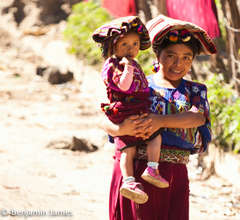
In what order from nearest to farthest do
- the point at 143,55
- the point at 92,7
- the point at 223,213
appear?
the point at 223,213, the point at 143,55, the point at 92,7

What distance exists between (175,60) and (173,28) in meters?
0.17

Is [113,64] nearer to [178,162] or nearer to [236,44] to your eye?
[178,162]

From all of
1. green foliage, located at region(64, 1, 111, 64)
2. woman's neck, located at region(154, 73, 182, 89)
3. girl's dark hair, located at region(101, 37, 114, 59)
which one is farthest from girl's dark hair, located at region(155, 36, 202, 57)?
green foliage, located at region(64, 1, 111, 64)

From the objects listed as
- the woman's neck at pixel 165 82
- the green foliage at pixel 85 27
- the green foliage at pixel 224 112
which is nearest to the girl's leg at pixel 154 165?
the woman's neck at pixel 165 82

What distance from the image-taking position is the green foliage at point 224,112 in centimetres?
512

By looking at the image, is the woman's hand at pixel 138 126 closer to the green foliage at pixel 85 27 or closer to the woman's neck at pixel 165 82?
the woman's neck at pixel 165 82

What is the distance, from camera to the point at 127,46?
7.79 ft

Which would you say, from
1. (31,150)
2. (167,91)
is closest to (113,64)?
(167,91)

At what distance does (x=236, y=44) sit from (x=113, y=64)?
3.46m

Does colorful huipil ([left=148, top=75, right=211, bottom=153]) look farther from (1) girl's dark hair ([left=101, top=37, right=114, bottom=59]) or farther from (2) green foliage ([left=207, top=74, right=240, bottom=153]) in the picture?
(2) green foliage ([left=207, top=74, right=240, bottom=153])

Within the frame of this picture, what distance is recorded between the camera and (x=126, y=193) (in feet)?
7.61

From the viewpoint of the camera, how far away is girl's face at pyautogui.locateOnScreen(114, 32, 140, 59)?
236cm

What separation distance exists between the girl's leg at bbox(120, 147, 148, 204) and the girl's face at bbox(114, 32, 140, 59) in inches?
19.3

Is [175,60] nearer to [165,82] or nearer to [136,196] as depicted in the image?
[165,82]
